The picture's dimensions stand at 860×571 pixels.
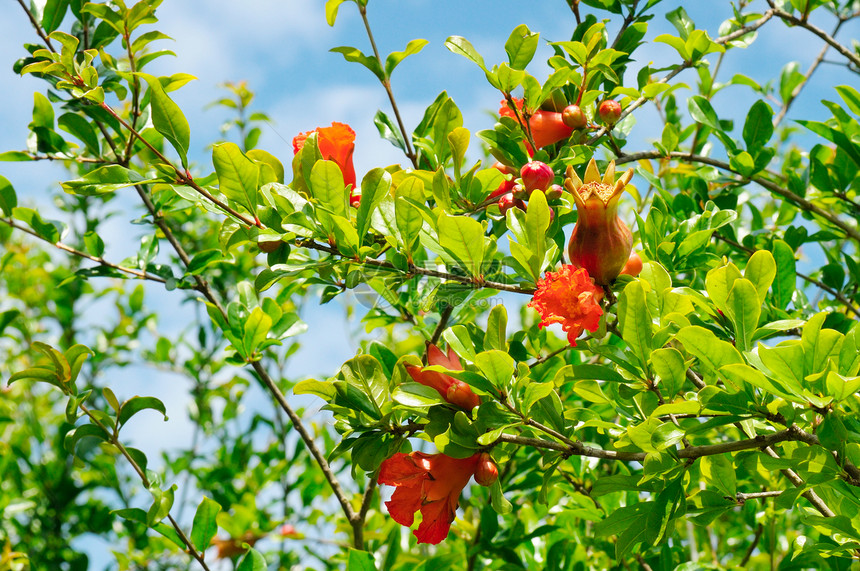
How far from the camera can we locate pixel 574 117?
1.24 m

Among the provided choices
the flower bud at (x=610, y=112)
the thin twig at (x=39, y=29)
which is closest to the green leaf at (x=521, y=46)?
the flower bud at (x=610, y=112)

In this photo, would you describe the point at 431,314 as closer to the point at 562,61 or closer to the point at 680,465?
the point at 562,61

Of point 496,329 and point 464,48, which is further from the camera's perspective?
point 464,48

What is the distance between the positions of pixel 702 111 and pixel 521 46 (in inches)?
24.9

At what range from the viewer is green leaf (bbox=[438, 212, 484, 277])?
95 cm

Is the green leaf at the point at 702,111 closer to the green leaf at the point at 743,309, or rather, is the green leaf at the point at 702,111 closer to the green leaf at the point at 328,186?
the green leaf at the point at 743,309

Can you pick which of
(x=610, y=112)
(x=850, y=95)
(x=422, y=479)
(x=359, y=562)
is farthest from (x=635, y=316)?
(x=850, y=95)

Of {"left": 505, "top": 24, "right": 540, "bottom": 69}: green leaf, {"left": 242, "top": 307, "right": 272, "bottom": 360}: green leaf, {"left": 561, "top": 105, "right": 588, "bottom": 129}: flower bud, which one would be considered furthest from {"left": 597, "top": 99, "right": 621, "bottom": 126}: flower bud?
{"left": 242, "top": 307, "right": 272, "bottom": 360}: green leaf

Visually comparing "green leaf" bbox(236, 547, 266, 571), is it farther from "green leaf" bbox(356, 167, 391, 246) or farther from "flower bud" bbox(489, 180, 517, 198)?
"flower bud" bbox(489, 180, 517, 198)

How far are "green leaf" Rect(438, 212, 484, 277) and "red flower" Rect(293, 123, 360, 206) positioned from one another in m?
0.29

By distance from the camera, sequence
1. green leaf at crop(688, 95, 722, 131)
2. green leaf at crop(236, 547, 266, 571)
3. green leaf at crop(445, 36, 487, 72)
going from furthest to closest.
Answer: green leaf at crop(688, 95, 722, 131) → green leaf at crop(236, 547, 266, 571) → green leaf at crop(445, 36, 487, 72)

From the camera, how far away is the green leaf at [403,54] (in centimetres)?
138

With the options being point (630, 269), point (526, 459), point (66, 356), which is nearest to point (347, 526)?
point (526, 459)

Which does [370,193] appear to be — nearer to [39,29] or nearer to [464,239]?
[464,239]
